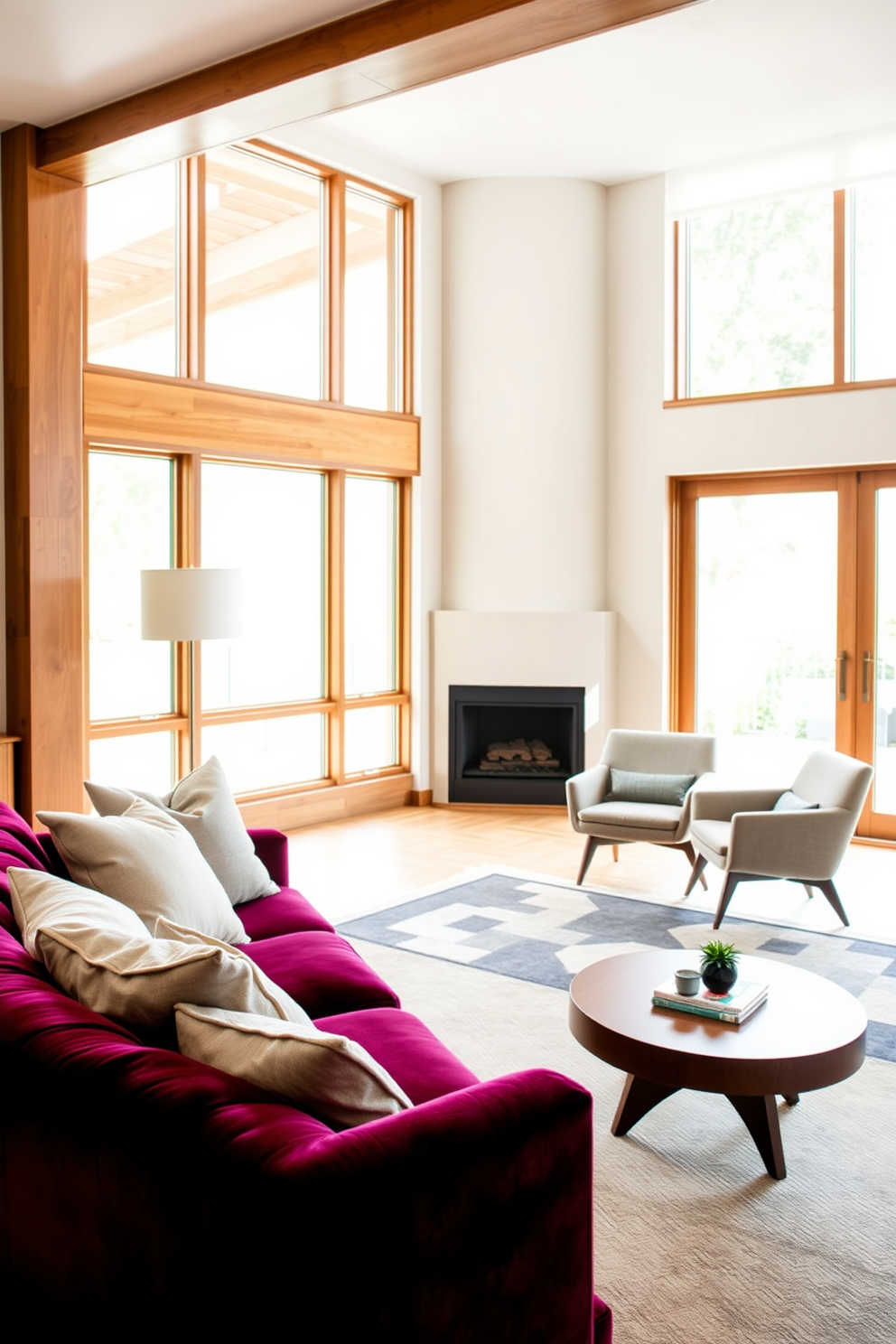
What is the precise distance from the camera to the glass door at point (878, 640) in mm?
6801

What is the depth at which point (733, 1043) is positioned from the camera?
2865 millimetres

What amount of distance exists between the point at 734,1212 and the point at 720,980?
1.91 ft

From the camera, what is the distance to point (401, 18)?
362 centimetres

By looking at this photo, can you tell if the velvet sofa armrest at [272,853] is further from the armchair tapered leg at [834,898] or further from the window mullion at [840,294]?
the window mullion at [840,294]

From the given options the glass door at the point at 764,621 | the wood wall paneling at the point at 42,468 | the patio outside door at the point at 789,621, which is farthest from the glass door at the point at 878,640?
the wood wall paneling at the point at 42,468

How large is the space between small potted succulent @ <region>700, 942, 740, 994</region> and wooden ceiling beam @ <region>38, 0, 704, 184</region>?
2648 mm

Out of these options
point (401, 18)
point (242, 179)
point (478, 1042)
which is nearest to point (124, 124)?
point (401, 18)

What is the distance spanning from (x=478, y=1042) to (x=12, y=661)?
2840 millimetres

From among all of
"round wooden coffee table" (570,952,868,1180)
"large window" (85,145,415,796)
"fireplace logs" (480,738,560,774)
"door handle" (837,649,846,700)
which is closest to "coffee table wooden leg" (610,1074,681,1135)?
"round wooden coffee table" (570,952,868,1180)

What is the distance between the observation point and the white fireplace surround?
7727 millimetres

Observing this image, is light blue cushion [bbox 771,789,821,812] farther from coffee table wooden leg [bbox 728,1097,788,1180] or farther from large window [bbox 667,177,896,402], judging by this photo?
large window [bbox 667,177,896,402]

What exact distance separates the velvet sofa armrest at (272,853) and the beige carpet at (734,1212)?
0.76 meters

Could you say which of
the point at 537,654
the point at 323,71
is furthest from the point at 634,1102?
the point at 537,654

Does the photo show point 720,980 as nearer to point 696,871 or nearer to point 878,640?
point 696,871
